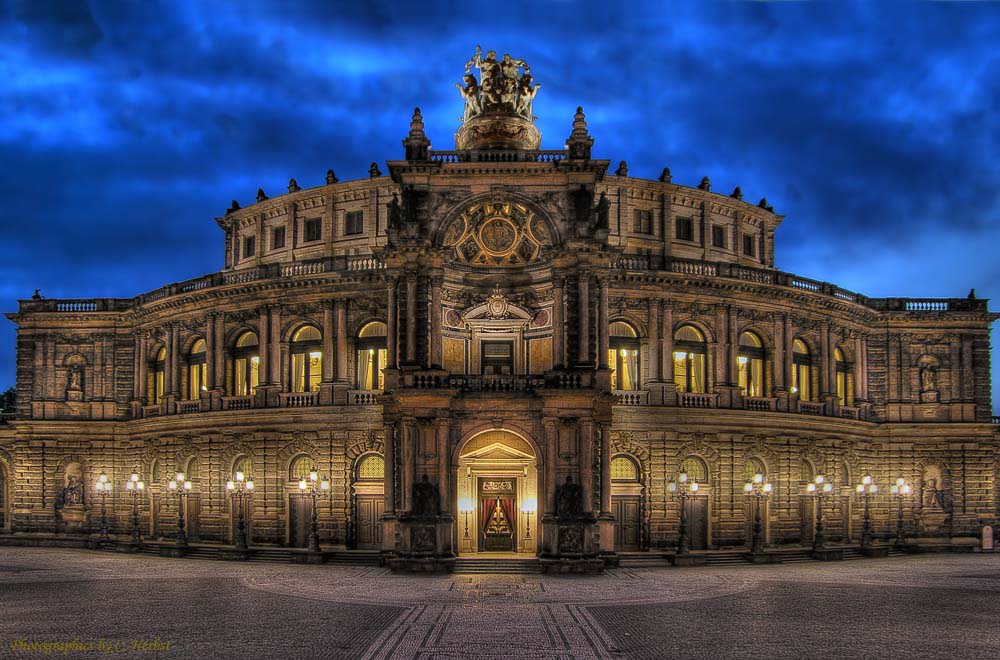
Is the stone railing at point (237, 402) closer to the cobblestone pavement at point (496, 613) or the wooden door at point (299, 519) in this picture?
the wooden door at point (299, 519)

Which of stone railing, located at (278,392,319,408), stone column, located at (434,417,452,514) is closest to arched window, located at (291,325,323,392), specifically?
stone railing, located at (278,392,319,408)

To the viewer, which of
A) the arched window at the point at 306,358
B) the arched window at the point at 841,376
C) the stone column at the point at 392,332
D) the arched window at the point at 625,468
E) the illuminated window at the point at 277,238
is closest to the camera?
the stone column at the point at 392,332

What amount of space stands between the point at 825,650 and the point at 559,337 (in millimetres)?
24187

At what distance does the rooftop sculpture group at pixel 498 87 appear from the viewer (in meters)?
54.8

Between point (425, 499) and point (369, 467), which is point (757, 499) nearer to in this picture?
point (425, 499)

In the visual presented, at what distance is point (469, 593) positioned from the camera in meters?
37.1

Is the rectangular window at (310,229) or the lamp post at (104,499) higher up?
the rectangular window at (310,229)

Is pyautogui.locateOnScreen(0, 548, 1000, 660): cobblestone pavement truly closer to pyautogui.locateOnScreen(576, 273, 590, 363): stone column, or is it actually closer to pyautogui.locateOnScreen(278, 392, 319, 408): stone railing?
pyautogui.locateOnScreen(576, 273, 590, 363): stone column

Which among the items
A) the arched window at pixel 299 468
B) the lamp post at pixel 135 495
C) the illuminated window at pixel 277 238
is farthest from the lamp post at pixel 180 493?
the illuminated window at pixel 277 238

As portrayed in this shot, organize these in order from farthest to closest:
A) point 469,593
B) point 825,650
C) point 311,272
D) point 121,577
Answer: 1. point 311,272
2. point 121,577
3. point 469,593
4. point 825,650

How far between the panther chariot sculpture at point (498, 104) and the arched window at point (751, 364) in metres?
16.3

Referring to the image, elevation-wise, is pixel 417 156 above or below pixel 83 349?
above

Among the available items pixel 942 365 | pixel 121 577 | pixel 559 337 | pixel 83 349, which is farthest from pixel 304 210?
pixel 942 365

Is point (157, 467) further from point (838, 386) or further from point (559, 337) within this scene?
point (838, 386)
